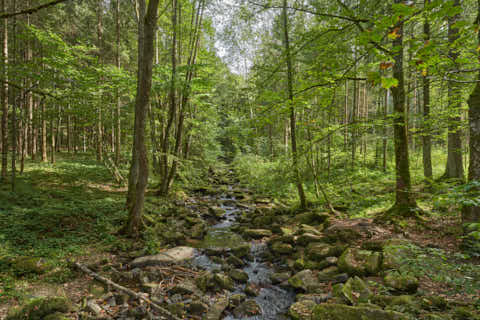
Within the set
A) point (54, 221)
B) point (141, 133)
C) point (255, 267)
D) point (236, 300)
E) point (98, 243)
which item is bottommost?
point (255, 267)

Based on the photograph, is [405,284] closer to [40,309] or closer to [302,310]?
[302,310]

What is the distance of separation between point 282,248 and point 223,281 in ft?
7.90

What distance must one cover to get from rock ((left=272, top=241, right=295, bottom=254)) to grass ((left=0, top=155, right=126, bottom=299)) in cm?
462

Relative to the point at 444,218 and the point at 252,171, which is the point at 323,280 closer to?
the point at 444,218

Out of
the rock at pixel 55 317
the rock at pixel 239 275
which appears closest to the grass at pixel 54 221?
the rock at pixel 55 317

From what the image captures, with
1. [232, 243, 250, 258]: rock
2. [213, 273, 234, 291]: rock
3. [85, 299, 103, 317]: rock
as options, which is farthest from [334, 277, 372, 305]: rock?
[85, 299, 103, 317]: rock

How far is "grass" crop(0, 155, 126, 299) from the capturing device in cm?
510

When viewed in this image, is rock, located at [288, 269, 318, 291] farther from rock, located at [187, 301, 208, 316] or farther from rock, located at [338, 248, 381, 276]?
rock, located at [187, 301, 208, 316]

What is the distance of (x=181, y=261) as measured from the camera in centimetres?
618

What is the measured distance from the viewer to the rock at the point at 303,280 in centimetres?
495

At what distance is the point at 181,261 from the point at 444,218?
7342 mm

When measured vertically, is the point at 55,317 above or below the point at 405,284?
below

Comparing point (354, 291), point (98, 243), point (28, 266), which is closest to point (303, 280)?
point (354, 291)

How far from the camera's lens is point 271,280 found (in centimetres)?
552
